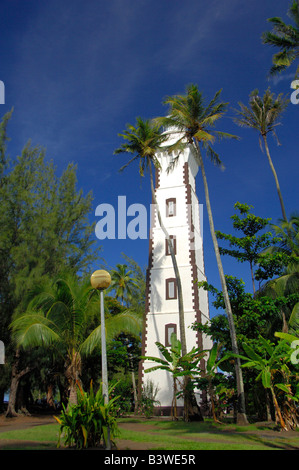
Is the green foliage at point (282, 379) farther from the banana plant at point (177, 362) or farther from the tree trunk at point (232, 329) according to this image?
the banana plant at point (177, 362)

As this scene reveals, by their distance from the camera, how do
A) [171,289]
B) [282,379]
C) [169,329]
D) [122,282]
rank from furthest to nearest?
[122,282] → [171,289] → [169,329] → [282,379]

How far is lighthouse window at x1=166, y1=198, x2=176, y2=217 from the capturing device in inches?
1139

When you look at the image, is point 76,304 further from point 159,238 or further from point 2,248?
point 159,238

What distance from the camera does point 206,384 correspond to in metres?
18.8

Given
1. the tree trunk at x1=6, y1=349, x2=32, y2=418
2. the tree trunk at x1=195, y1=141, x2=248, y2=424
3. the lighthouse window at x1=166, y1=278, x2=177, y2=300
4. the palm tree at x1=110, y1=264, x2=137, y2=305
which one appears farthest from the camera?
the palm tree at x1=110, y1=264, x2=137, y2=305

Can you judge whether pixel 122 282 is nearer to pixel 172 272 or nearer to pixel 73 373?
pixel 172 272

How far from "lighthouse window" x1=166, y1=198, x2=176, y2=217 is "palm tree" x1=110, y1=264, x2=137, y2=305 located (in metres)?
14.5

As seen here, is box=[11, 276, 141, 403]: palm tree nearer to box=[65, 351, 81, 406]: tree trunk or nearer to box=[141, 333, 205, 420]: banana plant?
box=[65, 351, 81, 406]: tree trunk

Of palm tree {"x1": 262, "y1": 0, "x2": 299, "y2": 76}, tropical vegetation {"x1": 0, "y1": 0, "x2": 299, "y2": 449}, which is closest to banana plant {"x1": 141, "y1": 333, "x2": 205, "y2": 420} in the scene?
tropical vegetation {"x1": 0, "y1": 0, "x2": 299, "y2": 449}

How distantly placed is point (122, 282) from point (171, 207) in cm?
1524

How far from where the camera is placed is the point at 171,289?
1040 inches

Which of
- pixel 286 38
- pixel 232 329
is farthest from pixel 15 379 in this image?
pixel 286 38

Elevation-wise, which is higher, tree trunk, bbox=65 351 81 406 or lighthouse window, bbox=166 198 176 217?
lighthouse window, bbox=166 198 176 217

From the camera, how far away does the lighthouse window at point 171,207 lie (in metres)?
28.9
